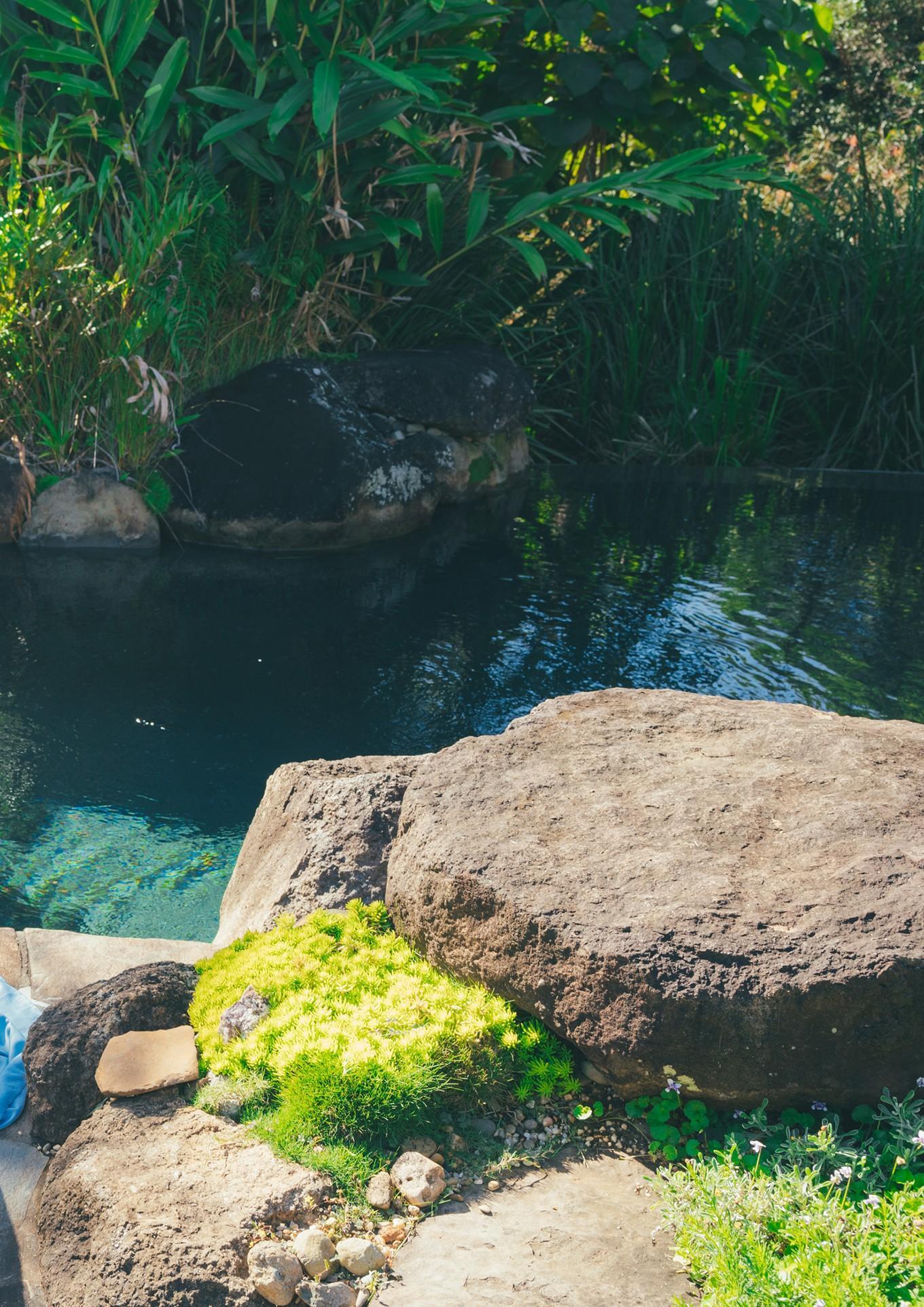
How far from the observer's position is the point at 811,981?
1.95 meters

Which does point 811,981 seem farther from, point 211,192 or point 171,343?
point 211,192

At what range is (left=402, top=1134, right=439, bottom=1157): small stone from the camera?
6.59 feet

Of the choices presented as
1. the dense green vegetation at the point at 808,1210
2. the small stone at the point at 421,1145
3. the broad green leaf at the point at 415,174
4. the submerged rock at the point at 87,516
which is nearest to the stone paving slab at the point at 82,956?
the small stone at the point at 421,1145

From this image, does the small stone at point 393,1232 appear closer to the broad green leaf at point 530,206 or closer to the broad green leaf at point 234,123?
the broad green leaf at point 234,123

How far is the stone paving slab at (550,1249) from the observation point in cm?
171

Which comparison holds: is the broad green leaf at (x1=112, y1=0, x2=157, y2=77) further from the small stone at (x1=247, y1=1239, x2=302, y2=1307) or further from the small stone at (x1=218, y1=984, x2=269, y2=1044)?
the small stone at (x1=247, y1=1239, x2=302, y2=1307)

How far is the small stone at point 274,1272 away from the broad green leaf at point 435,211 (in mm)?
6439

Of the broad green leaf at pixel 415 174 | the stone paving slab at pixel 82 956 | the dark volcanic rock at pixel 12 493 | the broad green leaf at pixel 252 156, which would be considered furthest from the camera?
the broad green leaf at pixel 415 174

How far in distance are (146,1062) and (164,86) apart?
18.8 ft

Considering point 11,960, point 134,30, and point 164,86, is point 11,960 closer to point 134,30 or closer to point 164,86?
point 164,86

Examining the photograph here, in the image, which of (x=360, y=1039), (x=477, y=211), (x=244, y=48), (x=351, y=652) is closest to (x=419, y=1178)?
(x=360, y=1039)

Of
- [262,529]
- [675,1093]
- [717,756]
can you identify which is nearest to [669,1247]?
[675,1093]

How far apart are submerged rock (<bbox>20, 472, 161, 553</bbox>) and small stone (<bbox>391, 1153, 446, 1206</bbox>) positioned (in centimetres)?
495

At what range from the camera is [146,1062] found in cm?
218
